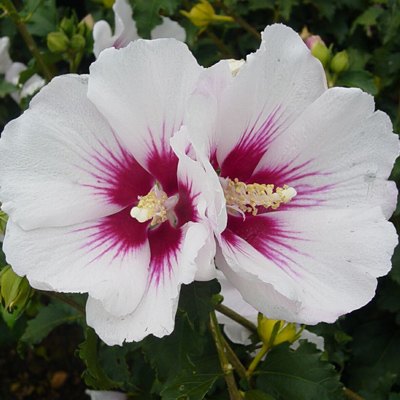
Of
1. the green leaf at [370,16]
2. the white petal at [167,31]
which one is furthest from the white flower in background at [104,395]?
the green leaf at [370,16]

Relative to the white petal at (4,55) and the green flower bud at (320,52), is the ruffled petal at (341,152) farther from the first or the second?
the white petal at (4,55)

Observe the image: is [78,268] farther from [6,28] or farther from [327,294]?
[6,28]

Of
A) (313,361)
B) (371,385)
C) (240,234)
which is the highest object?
(240,234)

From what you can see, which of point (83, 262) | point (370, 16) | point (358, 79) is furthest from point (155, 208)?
point (370, 16)

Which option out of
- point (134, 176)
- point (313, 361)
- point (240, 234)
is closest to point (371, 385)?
point (313, 361)

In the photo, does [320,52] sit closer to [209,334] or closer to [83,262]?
[209,334]

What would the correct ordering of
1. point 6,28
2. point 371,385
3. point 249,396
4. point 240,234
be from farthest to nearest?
1. point 6,28
2. point 371,385
3. point 249,396
4. point 240,234

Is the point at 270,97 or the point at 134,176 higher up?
the point at 270,97
